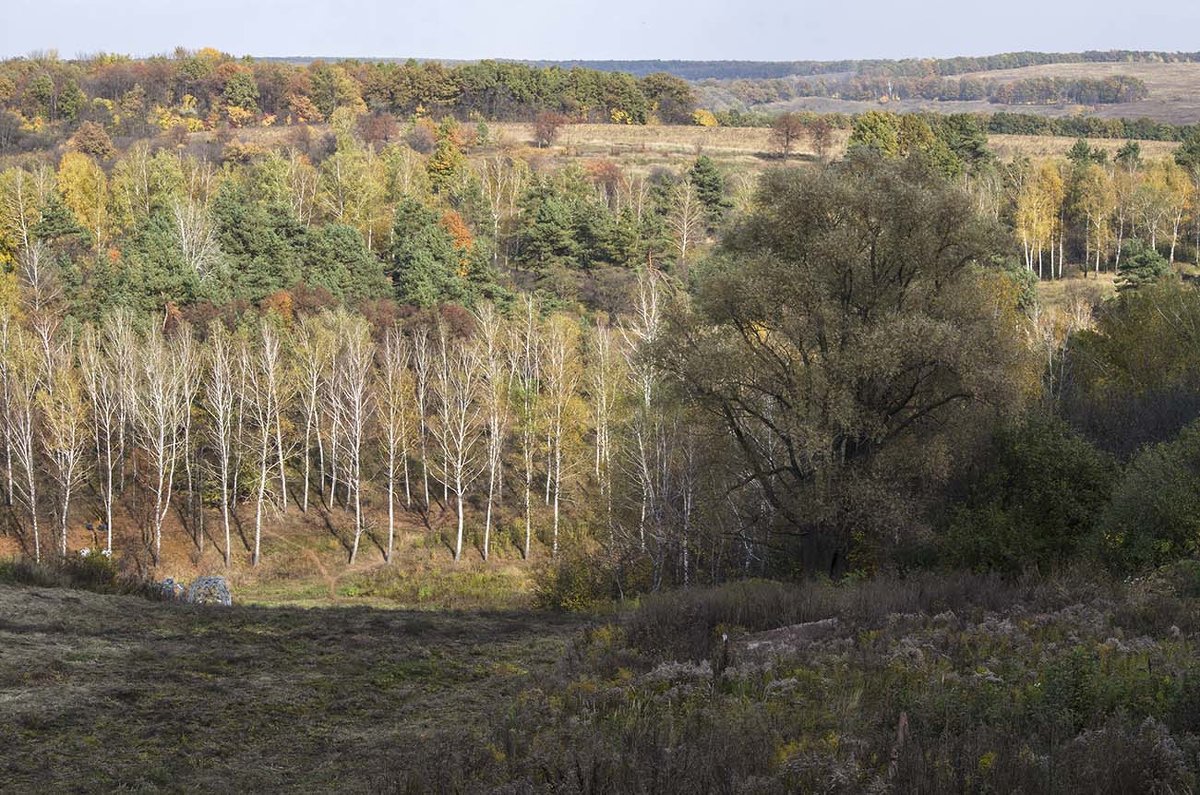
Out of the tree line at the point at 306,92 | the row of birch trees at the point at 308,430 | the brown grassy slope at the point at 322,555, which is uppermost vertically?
the tree line at the point at 306,92

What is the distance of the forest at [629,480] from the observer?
27.7 feet

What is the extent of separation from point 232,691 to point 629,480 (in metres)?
31.2

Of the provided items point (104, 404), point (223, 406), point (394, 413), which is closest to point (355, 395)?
point (394, 413)

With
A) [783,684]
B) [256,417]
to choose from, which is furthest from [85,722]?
[256,417]

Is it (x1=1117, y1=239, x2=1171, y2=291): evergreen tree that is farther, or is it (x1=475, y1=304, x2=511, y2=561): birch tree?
(x1=1117, y1=239, x2=1171, y2=291): evergreen tree

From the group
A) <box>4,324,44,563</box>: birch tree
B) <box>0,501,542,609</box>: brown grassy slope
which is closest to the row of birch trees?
<box>4,324,44,563</box>: birch tree

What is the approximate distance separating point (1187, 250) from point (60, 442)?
77.9 m

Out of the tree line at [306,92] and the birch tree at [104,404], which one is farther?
the tree line at [306,92]

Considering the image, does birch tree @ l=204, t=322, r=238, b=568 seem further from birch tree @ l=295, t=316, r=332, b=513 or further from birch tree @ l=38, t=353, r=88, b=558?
birch tree @ l=38, t=353, r=88, b=558

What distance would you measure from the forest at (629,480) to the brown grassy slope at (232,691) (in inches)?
2.8

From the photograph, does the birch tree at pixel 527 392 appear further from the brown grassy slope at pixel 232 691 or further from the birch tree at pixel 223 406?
the brown grassy slope at pixel 232 691

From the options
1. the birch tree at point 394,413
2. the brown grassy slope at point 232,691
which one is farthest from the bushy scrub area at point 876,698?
the birch tree at point 394,413

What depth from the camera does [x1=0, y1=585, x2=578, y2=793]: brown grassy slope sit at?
840cm

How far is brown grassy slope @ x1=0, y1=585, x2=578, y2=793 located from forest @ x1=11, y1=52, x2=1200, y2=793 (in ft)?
0.23
